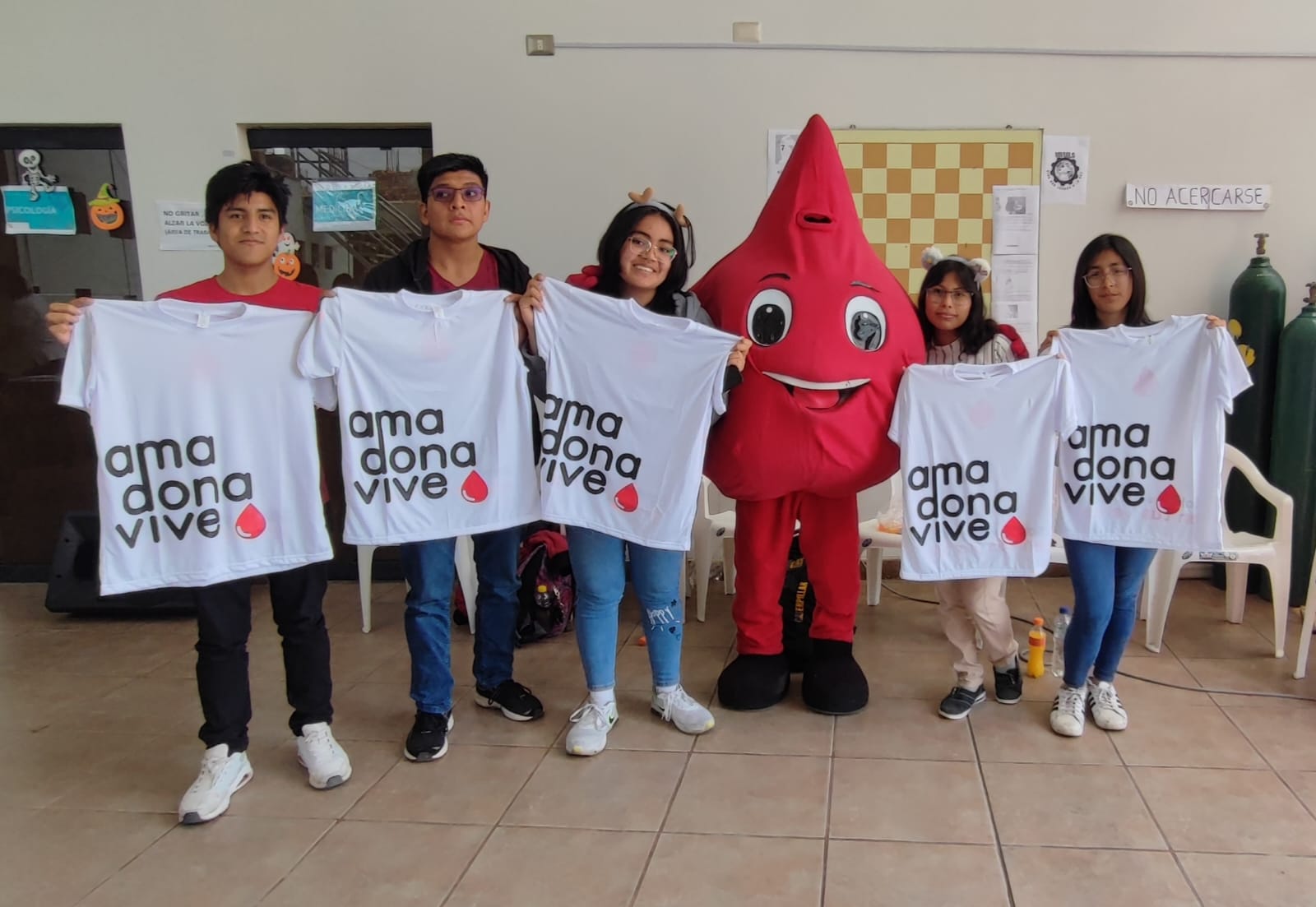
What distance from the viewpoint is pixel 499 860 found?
172 centimetres

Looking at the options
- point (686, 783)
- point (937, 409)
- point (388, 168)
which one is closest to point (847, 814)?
point (686, 783)

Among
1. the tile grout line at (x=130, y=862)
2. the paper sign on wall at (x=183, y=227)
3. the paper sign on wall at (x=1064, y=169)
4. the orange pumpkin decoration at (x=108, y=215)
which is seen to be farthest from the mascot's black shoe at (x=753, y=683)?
the orange pumpkin decoration at (x=108, y=215)

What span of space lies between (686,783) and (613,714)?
0.32 m

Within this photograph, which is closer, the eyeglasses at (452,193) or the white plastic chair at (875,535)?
the eyeglasses at (452,193)

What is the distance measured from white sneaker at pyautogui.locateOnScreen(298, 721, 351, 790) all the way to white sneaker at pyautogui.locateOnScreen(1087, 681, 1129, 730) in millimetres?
1896

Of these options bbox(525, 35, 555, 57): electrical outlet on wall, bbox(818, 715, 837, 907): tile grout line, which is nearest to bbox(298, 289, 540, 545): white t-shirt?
bbox(818, 715, 837, 907): tile grout line

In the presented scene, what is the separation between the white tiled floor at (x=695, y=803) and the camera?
5.37 feet

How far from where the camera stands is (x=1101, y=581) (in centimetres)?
215

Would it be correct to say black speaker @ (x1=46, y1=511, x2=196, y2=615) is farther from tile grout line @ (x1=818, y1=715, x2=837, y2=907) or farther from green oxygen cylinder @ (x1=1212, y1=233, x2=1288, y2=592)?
green oxygen cylinder @ (x1=1212, y1=233, x2=1288, y2=592)

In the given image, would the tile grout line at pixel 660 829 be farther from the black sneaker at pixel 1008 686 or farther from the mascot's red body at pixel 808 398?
the black sneaker at pixel 1008 686

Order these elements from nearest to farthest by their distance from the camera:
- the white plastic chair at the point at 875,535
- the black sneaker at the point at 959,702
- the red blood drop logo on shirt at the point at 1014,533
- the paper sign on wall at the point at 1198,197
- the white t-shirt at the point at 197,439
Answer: the white t-shirt at the point at 197,439 < the red blood drop logo on shirt at the point at 1014,533 < the black sneaker at the point at 959,702 < the white plastic chair at the point at 875,535 < the paper sign on wall at the point at 1198,197

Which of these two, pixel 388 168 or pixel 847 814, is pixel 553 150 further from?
pixel 847 814

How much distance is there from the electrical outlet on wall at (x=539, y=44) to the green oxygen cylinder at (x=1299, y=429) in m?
2.92

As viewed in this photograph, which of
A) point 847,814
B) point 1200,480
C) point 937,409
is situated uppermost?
point 937,409
